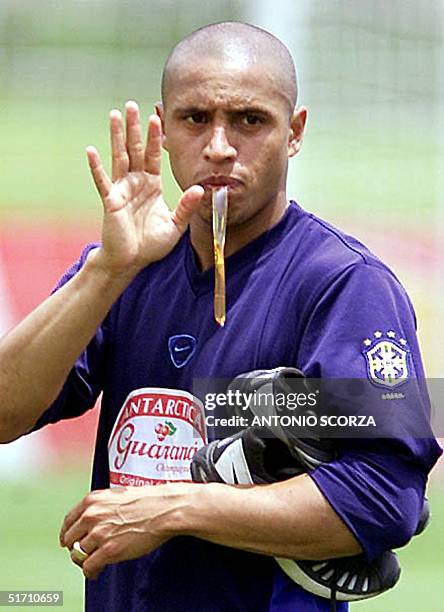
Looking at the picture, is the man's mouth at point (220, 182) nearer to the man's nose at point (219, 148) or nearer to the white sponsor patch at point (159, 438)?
the man's nose at point (219, 148)

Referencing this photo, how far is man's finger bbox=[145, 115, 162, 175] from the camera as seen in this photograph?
1808 millimetres

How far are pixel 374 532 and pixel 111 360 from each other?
1.59ft

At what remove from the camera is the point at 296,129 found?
2062mm

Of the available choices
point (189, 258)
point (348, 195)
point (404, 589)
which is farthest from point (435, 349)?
point (189, 258)

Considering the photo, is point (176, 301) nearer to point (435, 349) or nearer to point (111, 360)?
point (111, 360)

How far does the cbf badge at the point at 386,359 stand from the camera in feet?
5.76

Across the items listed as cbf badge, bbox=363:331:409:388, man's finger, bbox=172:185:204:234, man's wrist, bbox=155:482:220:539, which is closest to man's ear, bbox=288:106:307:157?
man's finger, bbox=172:185:204:234

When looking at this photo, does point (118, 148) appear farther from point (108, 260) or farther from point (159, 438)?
point (159, 438)

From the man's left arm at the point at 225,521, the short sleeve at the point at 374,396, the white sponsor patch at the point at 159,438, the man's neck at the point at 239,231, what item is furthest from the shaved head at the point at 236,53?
the man's left arm at the point at 225,521

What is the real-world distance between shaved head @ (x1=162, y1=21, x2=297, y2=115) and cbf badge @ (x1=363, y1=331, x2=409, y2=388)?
0.40 m

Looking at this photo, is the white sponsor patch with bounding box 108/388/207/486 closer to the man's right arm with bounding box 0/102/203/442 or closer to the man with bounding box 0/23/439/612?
the man with bounding box 0/23/439/612

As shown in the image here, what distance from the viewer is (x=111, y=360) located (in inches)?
78.9

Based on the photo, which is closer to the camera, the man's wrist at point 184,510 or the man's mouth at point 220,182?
the man's wrist at point 184,510

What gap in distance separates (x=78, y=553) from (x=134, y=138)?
55 centimetres
